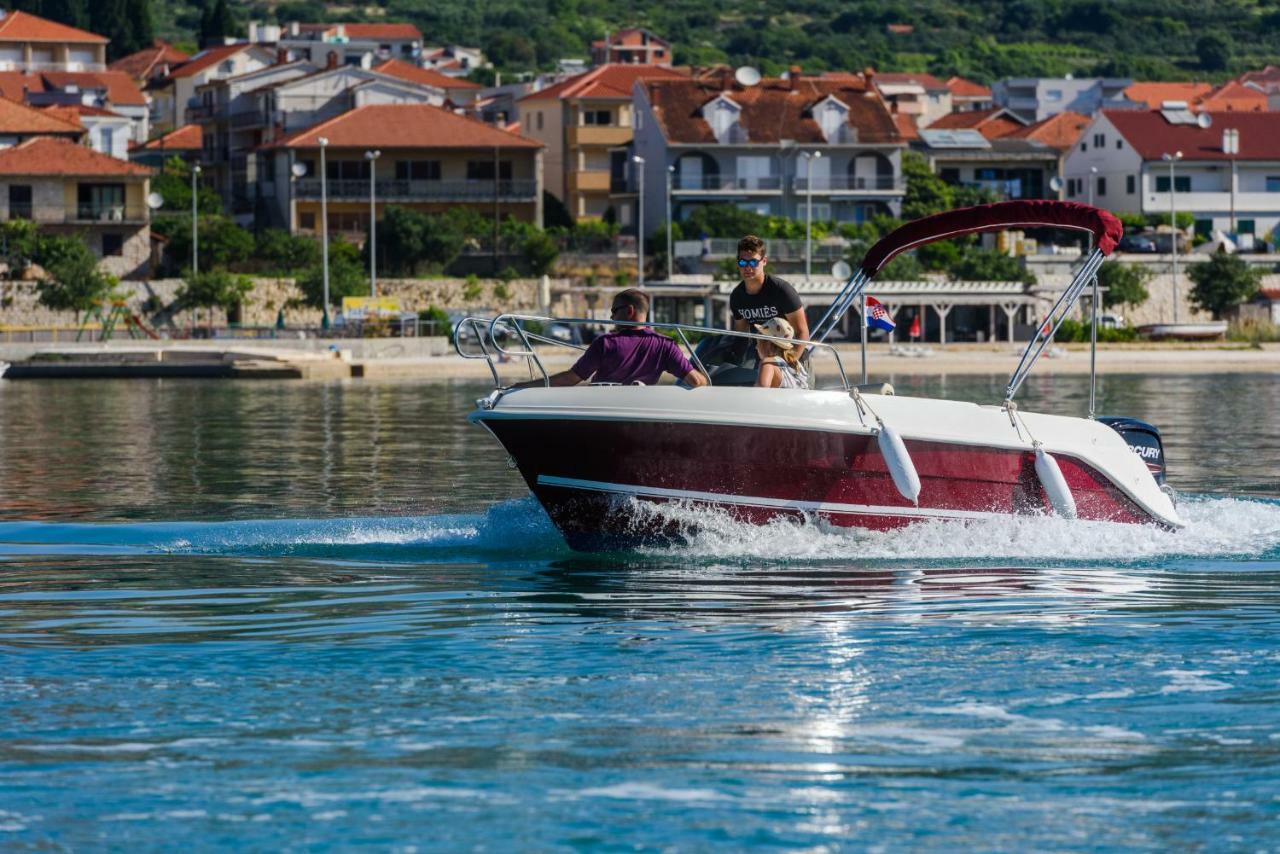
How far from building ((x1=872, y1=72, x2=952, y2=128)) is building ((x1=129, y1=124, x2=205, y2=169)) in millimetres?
42960

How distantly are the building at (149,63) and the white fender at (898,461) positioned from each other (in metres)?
128

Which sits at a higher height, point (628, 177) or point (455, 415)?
point (628, 177)

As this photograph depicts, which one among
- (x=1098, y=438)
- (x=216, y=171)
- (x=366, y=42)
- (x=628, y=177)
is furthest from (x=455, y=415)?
(x=366, y=42)

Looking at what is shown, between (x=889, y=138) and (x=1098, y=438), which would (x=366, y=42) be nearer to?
(x=889, y=138)

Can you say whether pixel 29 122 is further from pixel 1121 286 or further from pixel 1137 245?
pixel 1137 245

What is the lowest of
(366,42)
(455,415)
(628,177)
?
(455,415)

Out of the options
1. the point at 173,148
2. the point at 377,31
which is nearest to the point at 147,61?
the point at 377,31

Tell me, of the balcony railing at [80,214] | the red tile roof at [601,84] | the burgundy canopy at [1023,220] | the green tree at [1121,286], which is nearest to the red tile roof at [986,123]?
the red tile roof at [601,84]

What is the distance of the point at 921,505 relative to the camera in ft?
47.8

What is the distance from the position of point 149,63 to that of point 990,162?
2724 inches

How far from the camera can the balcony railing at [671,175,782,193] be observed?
88938 millimetres

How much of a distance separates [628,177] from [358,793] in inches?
3344

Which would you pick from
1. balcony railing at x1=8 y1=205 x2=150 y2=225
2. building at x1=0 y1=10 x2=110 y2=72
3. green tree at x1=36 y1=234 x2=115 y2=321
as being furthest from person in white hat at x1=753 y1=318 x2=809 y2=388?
building at x1=0 y1=10 x2=110 y2=72

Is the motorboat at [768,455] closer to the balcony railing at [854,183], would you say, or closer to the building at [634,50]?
the balcony railing at [854,183]
